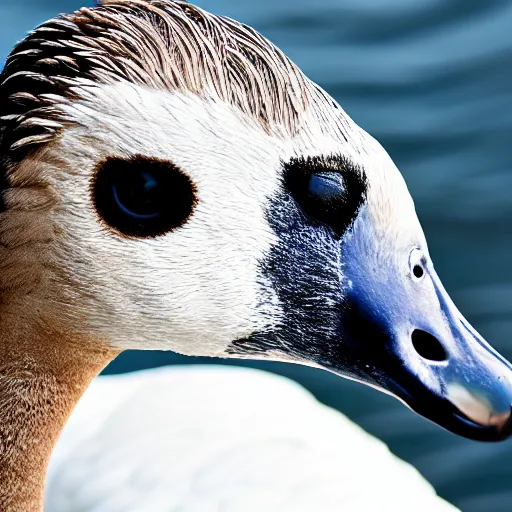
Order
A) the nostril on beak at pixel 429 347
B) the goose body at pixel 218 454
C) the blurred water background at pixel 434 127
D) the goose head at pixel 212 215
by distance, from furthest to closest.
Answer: the blurred water background at pixel 434 127 → the goose body at pixel 218 454 → the nostril on beak at pixel 429 347 → the goose head at pixel 212 215

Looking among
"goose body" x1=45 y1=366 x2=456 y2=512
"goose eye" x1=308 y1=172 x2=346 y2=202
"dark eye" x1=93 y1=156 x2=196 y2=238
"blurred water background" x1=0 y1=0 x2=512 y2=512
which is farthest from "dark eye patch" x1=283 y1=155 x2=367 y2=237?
"blurred water background" x1=0 y1=0 x2=512 y2=512

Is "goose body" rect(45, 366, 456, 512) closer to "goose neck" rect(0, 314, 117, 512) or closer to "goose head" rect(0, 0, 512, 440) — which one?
"goose neck" rect(0, 314, 117, 512)

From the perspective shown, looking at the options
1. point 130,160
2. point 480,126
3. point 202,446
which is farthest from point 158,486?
point 480,126

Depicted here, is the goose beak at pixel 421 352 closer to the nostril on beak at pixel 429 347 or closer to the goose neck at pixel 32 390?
the nostril on beak at pixel 429 347

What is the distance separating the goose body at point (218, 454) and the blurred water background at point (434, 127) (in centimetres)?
30

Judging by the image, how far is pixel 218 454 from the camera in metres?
2.55

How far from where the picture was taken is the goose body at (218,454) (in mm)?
2412

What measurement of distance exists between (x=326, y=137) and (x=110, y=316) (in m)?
0.35

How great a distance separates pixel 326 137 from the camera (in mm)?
1448

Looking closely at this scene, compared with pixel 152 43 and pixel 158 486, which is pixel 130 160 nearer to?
pixel 152 43

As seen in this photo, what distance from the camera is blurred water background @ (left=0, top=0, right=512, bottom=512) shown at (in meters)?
3.05

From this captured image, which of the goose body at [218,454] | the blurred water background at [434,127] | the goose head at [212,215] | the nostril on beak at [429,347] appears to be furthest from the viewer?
the blurred water background at [434,127]

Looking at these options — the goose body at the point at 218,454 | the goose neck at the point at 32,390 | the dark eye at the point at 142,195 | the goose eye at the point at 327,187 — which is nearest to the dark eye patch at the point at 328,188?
the goose eye at the point at 327,187

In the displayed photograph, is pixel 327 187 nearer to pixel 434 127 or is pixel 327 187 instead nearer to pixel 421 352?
pixel 421 352
